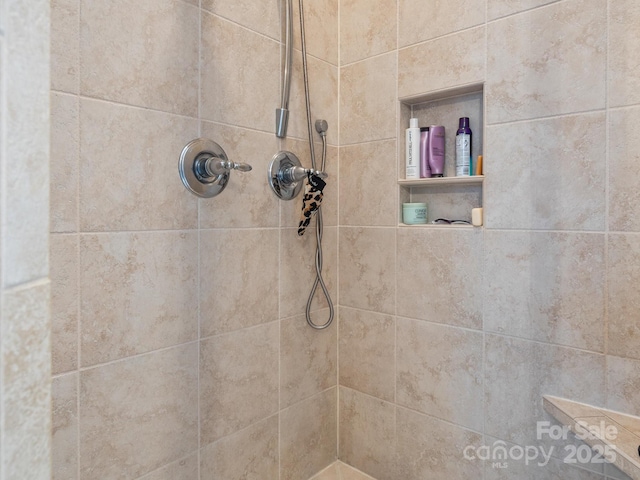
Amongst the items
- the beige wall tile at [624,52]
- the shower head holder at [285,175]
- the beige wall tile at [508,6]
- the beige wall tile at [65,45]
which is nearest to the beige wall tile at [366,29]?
the beige wall tile at [508,6]

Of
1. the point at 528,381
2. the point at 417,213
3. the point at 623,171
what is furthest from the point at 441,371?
the point at 623,171

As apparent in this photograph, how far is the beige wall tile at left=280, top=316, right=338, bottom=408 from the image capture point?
1.38 metres

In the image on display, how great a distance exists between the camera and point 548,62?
1.08 m

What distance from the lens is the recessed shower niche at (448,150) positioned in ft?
4.17

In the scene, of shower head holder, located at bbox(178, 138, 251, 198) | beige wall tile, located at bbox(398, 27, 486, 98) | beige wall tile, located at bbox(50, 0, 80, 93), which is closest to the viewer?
beige wall tile, located at bbox(50, 0, 80, 93)

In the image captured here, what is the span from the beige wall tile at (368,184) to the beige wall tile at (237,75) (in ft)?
1.27

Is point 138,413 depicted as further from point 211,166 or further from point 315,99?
point 315,99

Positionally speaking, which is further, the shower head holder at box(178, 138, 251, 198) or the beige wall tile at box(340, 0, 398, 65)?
the beige wall tile at box(340, 0, 398, 65)

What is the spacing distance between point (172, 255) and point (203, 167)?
261mm

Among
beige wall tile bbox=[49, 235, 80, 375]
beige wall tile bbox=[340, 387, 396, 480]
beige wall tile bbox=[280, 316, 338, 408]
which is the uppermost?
beige wall tile bbox=[49, 235, 80, 375]

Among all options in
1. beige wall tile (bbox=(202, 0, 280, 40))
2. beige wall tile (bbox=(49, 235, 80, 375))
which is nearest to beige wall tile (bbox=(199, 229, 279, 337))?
beige wall tile (bbox=(49, 235, 80, 375))

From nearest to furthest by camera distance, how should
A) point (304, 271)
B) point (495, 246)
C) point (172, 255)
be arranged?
point (172, 255), point (495, 246), point (304, 271)

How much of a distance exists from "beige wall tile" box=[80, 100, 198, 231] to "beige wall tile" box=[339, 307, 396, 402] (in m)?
0.78

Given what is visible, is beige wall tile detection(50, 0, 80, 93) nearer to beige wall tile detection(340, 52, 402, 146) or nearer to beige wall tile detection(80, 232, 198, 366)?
beige wall tile detection(80, 232, 198, 366)
